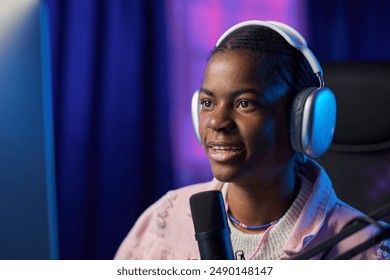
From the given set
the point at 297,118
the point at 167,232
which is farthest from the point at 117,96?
the point at 297,118

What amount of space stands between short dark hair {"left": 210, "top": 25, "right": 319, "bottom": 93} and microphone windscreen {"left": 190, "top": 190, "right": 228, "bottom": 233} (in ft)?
0.95

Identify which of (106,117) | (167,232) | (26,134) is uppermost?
(26,134)

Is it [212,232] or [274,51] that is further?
[274,51]

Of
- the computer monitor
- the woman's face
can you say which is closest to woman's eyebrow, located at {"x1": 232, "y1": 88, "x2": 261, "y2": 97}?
the woman's face

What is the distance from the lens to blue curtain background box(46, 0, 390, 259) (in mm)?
1156

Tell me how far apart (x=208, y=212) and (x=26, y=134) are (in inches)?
7.7

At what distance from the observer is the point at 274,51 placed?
0.86m

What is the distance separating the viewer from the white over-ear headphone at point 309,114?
32.1 inches

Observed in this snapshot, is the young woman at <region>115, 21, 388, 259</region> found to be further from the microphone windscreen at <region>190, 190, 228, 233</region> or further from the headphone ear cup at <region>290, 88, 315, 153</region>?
the microphone windscreen at <region>190, 190, 228, 233</region>

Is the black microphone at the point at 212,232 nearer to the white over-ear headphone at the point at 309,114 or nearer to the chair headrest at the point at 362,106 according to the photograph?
the white over-ear headphone at the point at 309,114

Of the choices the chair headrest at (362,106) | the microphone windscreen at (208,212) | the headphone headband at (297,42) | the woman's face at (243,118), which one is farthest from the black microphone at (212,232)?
the chair headrest at (362,106)

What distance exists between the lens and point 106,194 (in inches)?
53.1

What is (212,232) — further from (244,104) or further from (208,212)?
(244,104)

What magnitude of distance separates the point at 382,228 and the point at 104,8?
0.85 meters
